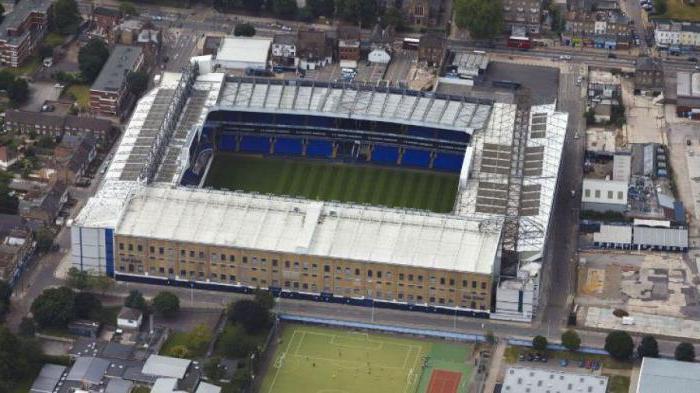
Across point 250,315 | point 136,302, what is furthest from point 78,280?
point 250,315

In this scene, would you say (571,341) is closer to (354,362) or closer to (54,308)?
(354,362)

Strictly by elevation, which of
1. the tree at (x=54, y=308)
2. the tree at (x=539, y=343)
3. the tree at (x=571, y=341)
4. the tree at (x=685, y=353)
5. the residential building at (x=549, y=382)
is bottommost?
the tree at (x=54, y=308)

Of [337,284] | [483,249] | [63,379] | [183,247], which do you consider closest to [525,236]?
[483,249]

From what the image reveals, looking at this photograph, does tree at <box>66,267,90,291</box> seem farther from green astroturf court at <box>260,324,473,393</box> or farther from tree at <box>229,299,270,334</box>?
green astroturf court at <box>260,324,473,393</box>

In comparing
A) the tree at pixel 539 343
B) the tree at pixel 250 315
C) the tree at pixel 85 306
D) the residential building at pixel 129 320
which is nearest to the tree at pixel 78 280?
the tree at pixel 85 306

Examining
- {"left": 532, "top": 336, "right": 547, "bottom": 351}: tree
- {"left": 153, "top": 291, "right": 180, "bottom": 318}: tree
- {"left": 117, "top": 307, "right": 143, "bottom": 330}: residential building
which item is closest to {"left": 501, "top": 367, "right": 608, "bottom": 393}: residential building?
{"left": 532, "top": 336, "right": 547, "bottom": 351}: tree

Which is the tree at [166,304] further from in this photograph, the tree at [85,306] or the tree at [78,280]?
the tree at [78,280]

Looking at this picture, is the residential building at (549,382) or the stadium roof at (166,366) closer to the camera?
the residential building at (549,382)
